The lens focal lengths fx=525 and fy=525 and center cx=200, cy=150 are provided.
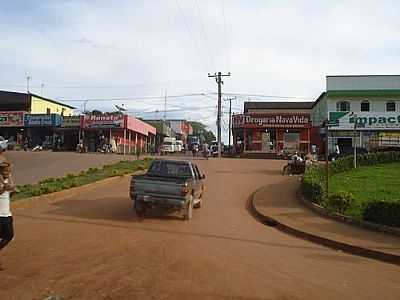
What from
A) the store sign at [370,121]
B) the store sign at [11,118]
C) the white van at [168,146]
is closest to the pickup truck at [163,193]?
the store sign at [370,121]

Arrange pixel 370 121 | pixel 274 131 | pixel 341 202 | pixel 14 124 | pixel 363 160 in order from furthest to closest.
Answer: pixel 14 124, pixel 274 131, pixel 370 121, pixel 363 160, pixel 341 202

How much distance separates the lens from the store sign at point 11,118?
60.6 m

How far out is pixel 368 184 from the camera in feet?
74.8

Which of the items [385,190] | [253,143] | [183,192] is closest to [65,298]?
[183,192]

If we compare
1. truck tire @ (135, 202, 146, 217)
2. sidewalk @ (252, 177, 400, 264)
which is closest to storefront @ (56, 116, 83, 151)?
sidewalk @ (252, 177, 400, 264)

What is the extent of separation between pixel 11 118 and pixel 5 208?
56.6m

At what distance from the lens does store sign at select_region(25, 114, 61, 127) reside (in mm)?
58625

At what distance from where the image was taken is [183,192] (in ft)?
45.2

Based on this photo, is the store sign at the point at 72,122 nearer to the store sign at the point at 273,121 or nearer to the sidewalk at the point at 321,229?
Result: the store sign at the point at 273,121

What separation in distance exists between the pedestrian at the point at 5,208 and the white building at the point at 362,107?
4589 centimetres

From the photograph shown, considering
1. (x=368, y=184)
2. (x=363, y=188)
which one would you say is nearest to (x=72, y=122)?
(x=368, y=184)

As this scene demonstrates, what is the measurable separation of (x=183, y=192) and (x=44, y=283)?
696cm

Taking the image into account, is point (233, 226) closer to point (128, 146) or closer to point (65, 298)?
point (65, 298)

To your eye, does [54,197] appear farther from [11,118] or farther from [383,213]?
[11,118]
